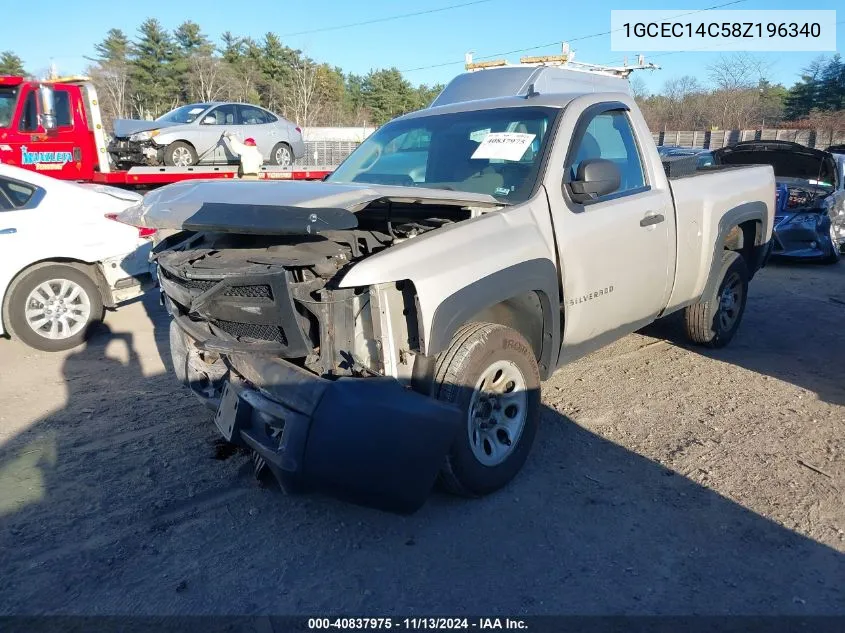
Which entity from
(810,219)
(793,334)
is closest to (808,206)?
(810,219)

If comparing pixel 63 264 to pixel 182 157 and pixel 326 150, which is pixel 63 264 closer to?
pixel 182 157

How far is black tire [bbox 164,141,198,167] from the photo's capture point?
45.1 ft

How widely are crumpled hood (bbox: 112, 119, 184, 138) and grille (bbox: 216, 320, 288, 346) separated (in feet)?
38.7

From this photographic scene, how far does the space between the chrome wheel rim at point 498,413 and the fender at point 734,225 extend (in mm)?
2493

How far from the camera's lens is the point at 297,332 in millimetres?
2961

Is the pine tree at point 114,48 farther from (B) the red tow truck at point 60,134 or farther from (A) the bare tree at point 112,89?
(B) the red tow truck at point 60,134

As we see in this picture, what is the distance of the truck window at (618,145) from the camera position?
4.26 m

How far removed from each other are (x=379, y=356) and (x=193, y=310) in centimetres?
100

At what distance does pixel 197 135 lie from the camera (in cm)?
1418

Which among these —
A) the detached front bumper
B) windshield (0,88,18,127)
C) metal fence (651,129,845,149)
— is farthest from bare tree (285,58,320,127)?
the detached front bumper

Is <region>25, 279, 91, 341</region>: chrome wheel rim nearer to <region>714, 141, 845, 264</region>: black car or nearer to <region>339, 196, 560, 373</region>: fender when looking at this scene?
<region>339, 196, 560, 373</region>: fender

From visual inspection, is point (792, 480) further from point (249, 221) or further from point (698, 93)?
point (698, 93)

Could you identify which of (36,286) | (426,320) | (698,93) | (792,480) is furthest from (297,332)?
(698,93)

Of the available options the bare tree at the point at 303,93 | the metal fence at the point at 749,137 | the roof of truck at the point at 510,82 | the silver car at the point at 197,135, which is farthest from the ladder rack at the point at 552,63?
the bare tree at the point at 303,93
